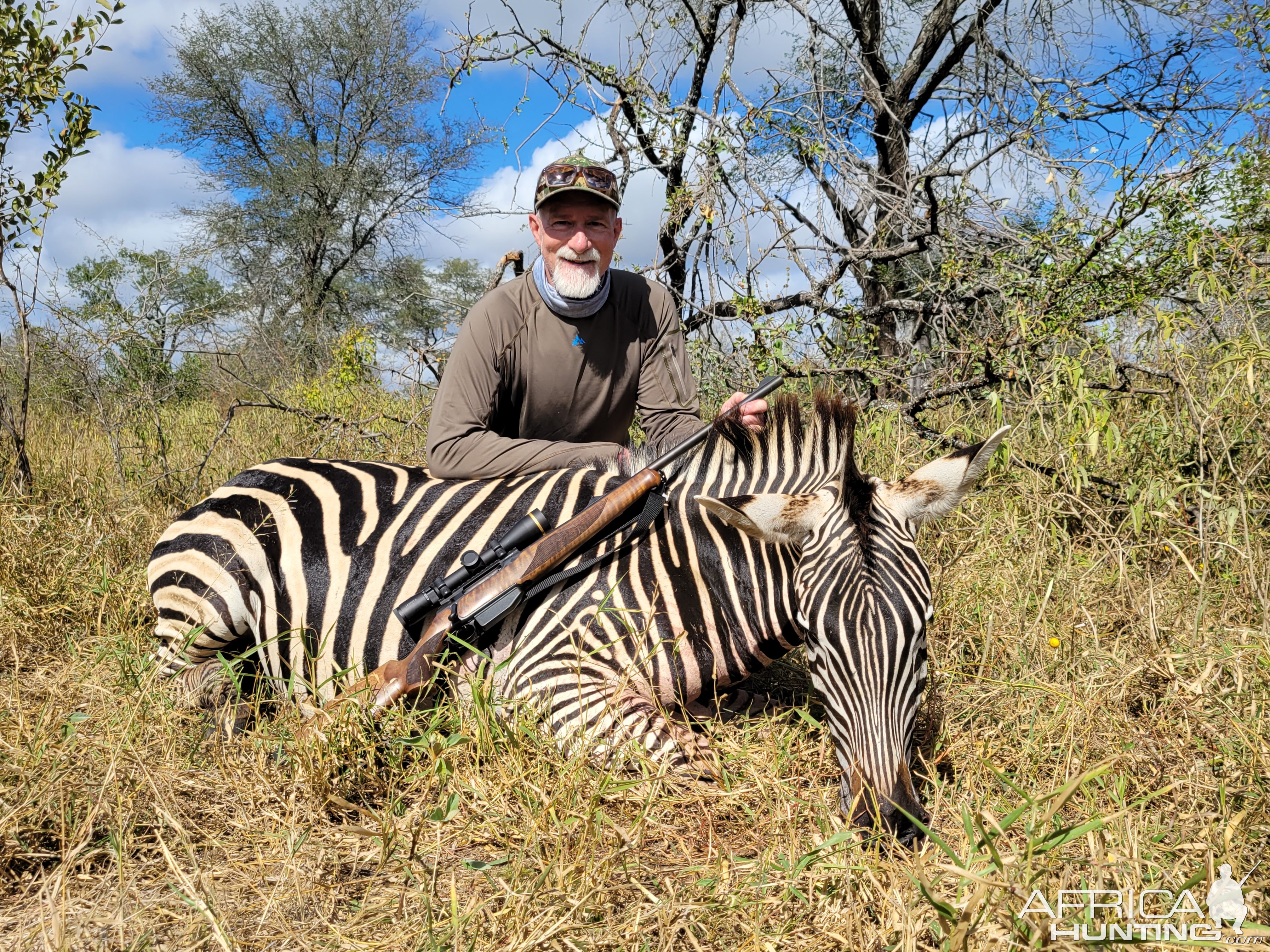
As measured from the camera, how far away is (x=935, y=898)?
1657mm

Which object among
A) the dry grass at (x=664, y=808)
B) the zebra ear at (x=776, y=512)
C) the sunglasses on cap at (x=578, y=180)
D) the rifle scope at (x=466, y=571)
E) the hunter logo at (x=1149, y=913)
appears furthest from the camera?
the sunglasses on cap at (x=578, y=180)

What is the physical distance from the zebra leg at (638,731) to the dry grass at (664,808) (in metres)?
0.07

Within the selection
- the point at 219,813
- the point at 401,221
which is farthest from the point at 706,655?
the point at 401,221

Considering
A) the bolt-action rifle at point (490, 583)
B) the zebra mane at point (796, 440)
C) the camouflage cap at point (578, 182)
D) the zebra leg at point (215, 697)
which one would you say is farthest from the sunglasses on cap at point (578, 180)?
the zebra leg at point (215, 697)

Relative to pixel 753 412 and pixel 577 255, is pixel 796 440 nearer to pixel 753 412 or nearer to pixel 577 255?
pixel 753 412

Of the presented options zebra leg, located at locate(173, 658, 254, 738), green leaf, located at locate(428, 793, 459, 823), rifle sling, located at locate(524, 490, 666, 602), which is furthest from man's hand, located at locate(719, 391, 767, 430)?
zebra leg, located at locate(173, 658, 254, 738)

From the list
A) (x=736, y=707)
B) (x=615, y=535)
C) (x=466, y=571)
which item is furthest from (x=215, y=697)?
(x=736, y=707)

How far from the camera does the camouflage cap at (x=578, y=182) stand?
394 cm

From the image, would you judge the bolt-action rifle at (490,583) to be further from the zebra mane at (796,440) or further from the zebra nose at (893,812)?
the zebra nose at (893,812)

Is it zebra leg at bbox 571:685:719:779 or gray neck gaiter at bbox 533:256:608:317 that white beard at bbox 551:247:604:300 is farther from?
zebra leg at bbox 571:685:719:779

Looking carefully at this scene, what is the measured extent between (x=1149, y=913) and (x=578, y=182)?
3532 mm

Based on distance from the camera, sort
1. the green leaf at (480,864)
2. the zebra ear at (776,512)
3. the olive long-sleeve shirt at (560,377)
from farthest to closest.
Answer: the olive long-sleeve shirt at (560,377), the zebra ear at (776,512), the green leaf at (480,864)

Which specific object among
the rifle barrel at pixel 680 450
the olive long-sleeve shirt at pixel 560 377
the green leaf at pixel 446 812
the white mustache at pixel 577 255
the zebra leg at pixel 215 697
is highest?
the white mustache at pixel 577 255

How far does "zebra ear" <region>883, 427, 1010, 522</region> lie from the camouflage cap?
229cm
